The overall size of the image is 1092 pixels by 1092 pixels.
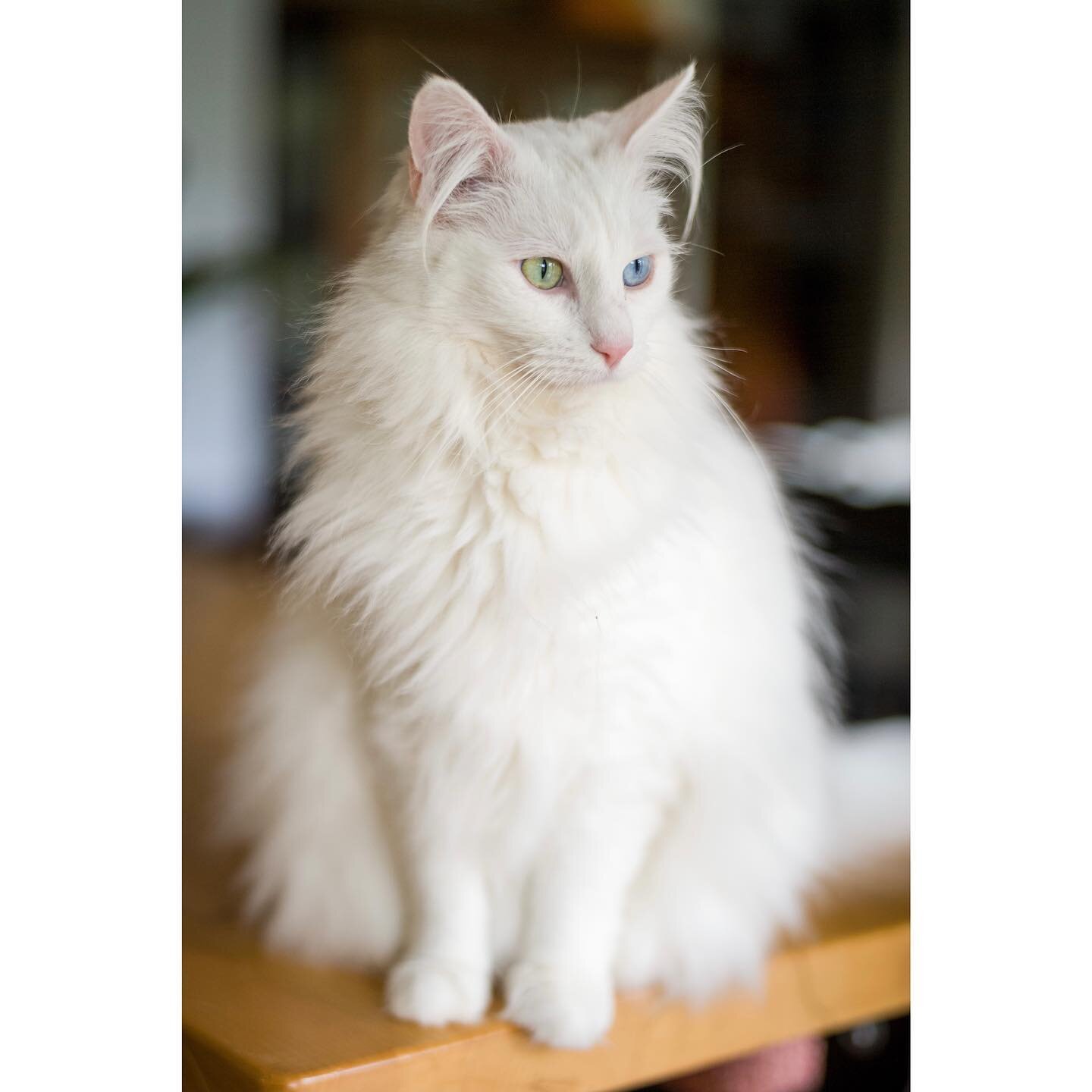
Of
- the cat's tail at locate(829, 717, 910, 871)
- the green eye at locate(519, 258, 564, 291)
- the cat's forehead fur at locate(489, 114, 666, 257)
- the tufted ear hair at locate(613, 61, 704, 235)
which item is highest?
the tufted ear hair at locate(613, 61, 704, 235)

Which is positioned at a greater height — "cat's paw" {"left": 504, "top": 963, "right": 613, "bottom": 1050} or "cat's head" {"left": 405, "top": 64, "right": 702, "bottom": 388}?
"cat's head" {"left": 405, "top": 64, "right": 702, "bottom": 388}

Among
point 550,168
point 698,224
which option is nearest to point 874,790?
point 698,224

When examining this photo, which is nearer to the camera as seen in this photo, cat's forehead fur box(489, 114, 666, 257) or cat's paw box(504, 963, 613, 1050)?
cat's forehead fur box(489, 114, 666, 257)

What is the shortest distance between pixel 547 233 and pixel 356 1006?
0.56m

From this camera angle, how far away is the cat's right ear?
561 mm

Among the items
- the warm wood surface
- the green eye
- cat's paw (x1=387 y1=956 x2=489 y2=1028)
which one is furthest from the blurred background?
cat's paw (x1=387 y1=956 x2=489 y2=1028)

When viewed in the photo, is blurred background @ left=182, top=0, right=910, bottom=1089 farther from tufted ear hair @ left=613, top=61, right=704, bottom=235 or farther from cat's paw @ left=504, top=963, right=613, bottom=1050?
cat's paw @ left=504, top=963, right=613, bottom=1050

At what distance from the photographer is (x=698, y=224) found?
72 cm

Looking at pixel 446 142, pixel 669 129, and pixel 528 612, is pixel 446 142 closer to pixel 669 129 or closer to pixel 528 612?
pixel 669 129

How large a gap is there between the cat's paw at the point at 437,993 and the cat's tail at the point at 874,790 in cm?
45

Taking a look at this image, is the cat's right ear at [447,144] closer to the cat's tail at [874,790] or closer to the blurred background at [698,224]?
the blurred background at [698,224]

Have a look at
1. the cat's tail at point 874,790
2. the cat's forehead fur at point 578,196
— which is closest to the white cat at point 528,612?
the cat's forehead fur at point 578,196

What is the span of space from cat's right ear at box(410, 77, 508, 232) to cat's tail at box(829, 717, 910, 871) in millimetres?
683
